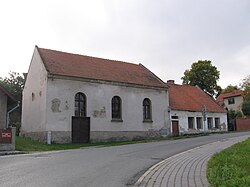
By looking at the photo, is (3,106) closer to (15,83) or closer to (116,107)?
(116,107)

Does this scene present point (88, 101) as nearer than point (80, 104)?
No

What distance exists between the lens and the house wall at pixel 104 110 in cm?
2669

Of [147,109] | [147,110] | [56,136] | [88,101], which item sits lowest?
[56,136]

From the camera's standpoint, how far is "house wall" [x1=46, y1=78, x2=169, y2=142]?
2669 cm

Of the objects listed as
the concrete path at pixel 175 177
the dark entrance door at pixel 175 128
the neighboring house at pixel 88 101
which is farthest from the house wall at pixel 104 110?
the concrete path at pixel 175 177

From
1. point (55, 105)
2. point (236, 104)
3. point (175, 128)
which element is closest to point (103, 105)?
point (55, 105)

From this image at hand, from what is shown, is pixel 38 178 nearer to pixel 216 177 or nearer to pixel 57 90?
pixel 216 177

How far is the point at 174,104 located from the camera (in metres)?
36.9

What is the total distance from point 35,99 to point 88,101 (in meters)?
5.23

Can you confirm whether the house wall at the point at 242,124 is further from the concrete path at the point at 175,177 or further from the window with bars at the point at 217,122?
the concrete path at the point at 175,177

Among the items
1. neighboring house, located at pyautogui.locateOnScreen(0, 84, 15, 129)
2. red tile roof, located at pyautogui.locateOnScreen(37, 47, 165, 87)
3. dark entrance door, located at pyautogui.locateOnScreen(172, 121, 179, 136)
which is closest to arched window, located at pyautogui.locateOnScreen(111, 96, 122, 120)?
red tile roof, located at pyautogui.locateOnScreen(37, 47, 165, 87)

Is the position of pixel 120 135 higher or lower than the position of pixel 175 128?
lower

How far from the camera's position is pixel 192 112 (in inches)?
1511

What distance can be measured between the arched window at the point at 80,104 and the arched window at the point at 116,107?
10.6ft
